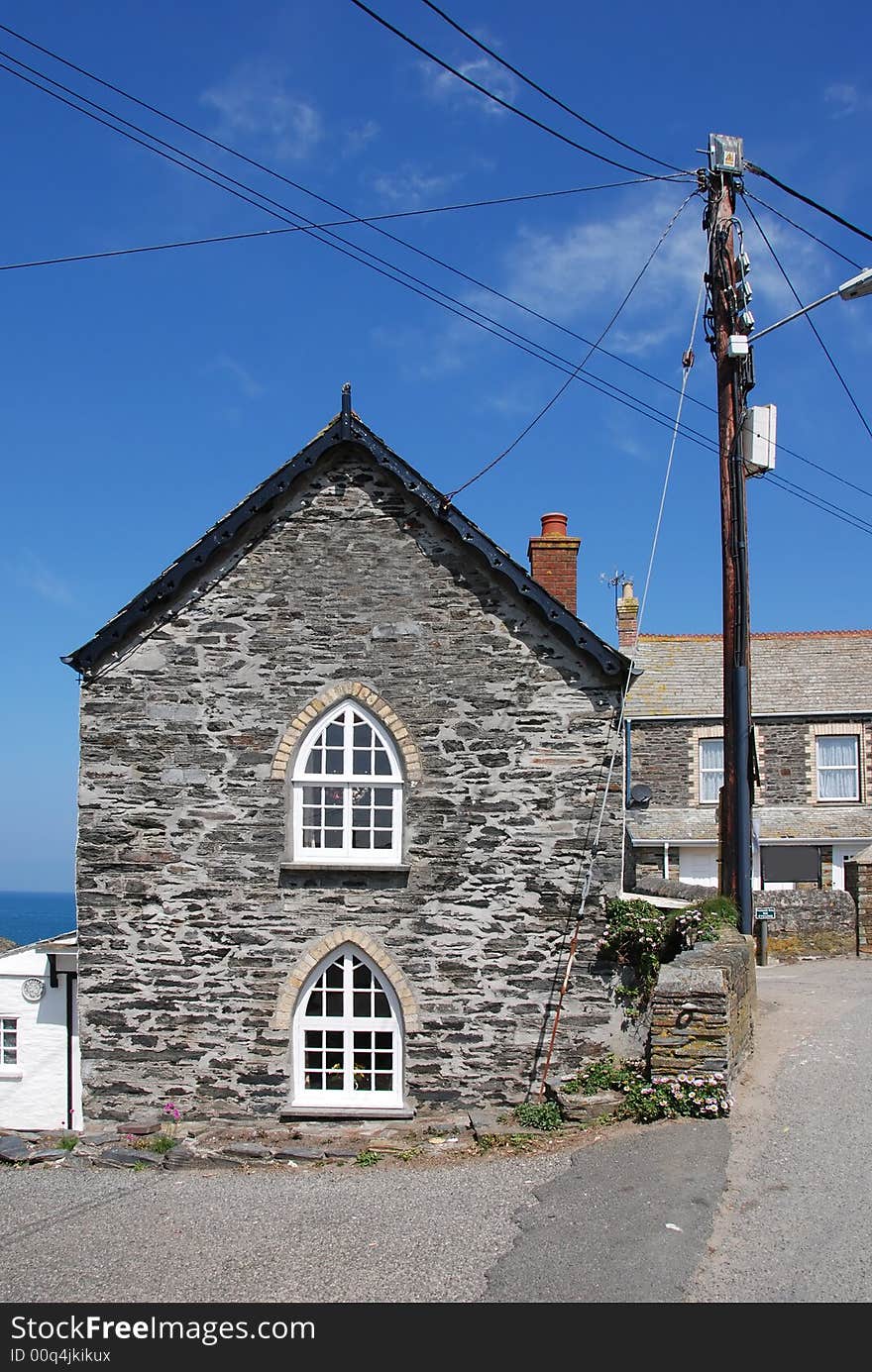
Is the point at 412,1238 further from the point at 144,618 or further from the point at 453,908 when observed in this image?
the point at 144,618

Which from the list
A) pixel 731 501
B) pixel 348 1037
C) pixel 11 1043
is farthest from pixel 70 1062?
pixel 731 501

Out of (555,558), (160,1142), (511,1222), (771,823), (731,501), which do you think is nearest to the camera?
(511,1222)

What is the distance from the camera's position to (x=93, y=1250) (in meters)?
8.22

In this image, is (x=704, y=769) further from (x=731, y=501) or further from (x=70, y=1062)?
(x=70, y=1062)

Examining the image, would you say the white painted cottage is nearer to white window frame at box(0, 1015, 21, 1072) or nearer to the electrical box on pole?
white window frame at box(0, 1015, 21, 1072)

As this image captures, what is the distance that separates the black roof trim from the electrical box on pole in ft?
10.6

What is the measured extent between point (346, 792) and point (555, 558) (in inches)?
169

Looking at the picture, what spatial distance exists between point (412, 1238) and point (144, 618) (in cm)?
778

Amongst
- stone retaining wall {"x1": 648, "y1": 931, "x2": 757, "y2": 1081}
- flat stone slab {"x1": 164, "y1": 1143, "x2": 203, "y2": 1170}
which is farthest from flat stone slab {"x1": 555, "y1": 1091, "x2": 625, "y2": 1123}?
flat stone slab {"x1": 164, "y1": 1143, "x2": 203, "y2": 1170}

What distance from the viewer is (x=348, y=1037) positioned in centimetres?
1252

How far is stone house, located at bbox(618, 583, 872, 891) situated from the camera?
28.2 m

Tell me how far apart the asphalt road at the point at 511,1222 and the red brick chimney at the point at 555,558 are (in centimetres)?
646

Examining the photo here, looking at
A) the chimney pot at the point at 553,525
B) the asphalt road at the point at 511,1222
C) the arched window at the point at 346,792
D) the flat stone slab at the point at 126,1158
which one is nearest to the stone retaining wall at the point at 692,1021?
the asphalt road at the point at 511,1222
